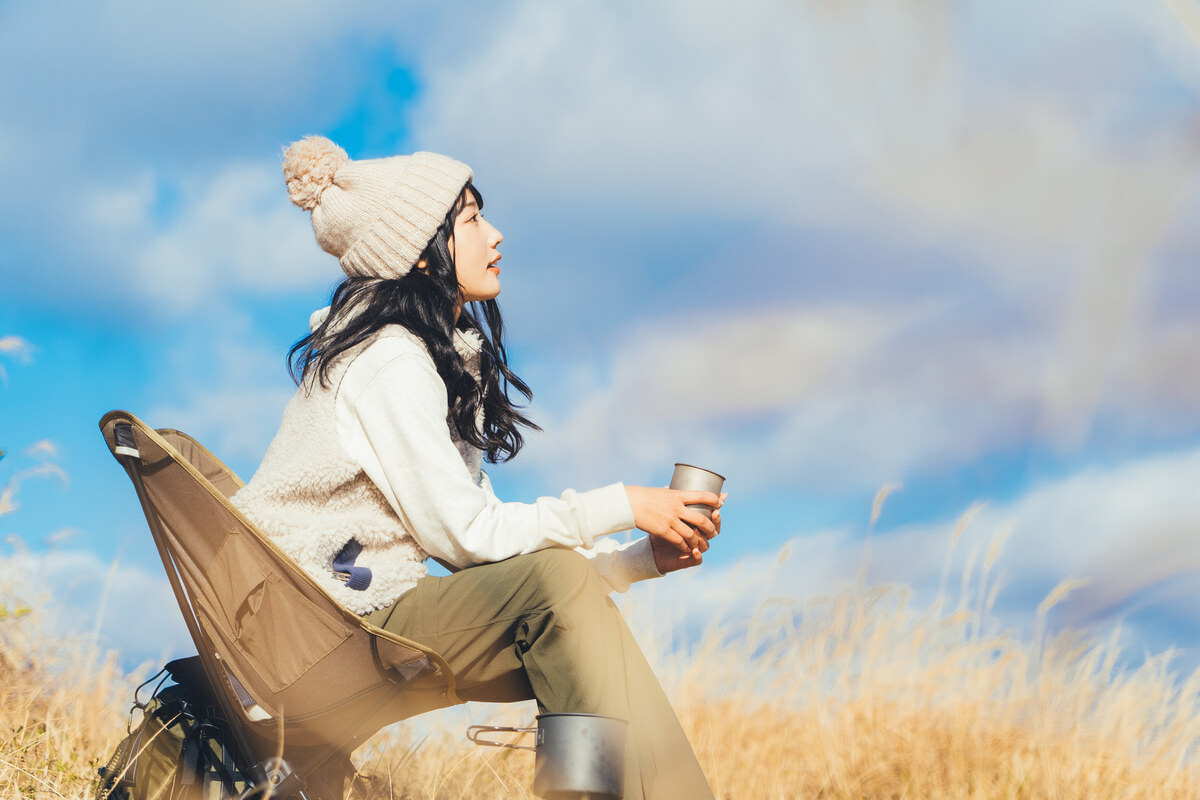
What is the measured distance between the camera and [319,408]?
5.90 feet

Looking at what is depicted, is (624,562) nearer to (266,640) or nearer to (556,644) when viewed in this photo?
(556,644)

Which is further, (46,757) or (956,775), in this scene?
(956,775)

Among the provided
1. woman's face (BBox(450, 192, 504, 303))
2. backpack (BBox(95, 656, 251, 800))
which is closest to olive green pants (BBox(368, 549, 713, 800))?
backpack (BBox(95, 656, 251, 800))

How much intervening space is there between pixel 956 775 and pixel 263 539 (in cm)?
201

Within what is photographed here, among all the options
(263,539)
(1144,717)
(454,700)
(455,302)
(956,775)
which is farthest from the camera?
(1144,717)

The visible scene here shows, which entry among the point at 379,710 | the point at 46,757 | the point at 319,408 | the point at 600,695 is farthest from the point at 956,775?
the point at 46,757

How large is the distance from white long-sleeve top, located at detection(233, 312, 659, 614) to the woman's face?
32cm

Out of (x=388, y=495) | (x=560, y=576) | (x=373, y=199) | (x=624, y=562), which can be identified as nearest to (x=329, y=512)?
(x=388, y=495)

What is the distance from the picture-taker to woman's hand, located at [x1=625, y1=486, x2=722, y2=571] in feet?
5.46

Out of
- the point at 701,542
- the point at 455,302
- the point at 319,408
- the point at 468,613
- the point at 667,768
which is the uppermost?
the point at 455,302

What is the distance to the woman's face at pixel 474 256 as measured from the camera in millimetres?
2121

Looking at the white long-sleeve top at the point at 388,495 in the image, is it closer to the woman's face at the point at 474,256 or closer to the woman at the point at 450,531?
the woman at the point at 450,531

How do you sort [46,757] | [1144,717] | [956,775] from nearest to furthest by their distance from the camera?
1. [46,757]
2. [956,775]
3. [1144,717]

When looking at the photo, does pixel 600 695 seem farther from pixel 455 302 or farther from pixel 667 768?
pixel 455 302
